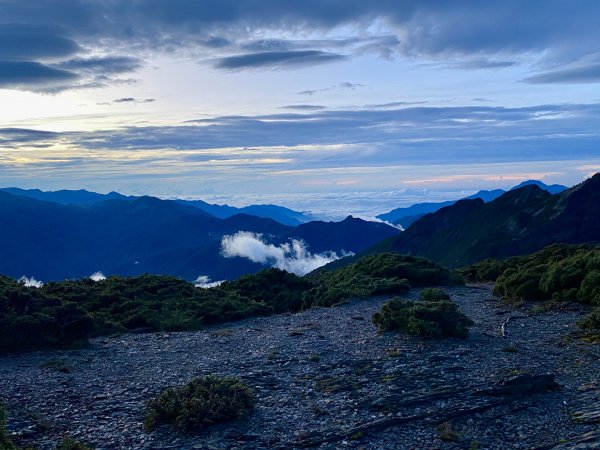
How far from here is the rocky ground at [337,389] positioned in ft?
48.6

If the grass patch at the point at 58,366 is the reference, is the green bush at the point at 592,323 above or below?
above

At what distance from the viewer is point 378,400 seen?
16.8 m

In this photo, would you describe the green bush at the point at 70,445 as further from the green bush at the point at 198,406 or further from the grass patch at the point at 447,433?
the grass patch at the point at 447,433

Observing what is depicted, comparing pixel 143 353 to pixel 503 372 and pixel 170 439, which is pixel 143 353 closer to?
pixel 170 439

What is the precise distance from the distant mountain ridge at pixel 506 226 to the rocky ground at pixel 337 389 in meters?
112

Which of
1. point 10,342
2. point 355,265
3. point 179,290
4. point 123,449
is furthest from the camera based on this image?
point 355,265

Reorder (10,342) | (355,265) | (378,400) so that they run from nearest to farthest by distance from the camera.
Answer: (378,400) → (10,342) → (355,265)

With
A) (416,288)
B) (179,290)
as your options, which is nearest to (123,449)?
(179,290)

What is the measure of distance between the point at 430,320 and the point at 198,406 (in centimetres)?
1211

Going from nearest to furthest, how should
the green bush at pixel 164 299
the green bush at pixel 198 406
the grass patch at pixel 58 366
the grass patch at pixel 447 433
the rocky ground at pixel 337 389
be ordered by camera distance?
the grass patch at pixel 447 433 → the rocky ground at pixel 337 389 → the green bush at pixel 198 406 → the grass patch at pixel 58 366 → the green bush at pixel 164 299

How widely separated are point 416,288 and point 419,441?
103 feet

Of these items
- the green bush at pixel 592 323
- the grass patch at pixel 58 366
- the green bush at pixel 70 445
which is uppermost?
the green bush at pixel 592 323

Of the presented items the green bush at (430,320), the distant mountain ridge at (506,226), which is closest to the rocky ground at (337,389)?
the green bush at (430,320)

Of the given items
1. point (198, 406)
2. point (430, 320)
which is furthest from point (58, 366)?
point (430, 320)
